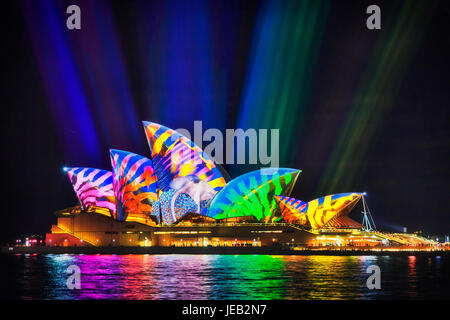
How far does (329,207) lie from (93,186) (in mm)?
34249

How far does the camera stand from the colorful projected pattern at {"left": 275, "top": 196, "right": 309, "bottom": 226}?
83625mm

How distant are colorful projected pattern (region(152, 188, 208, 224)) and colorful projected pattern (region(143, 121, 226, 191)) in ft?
11.9

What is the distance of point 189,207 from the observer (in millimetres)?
87812

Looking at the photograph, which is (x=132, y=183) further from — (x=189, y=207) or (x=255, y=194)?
(x=255, y=194)

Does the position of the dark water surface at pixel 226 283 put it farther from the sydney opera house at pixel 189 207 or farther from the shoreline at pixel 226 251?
the sydney opera house at pixel 189 207

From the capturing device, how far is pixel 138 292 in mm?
35375

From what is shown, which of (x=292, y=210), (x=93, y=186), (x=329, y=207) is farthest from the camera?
(x=93, y=186)

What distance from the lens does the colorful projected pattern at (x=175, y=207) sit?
283ft

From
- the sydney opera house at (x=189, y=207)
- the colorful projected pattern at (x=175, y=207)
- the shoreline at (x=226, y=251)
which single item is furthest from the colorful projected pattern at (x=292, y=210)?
the colorful projected pattern at (x=175, y=207)

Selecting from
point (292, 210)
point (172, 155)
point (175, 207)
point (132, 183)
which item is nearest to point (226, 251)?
point (175, 207)

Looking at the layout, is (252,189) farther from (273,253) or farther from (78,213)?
(78,213)

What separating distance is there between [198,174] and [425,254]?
33.2m
